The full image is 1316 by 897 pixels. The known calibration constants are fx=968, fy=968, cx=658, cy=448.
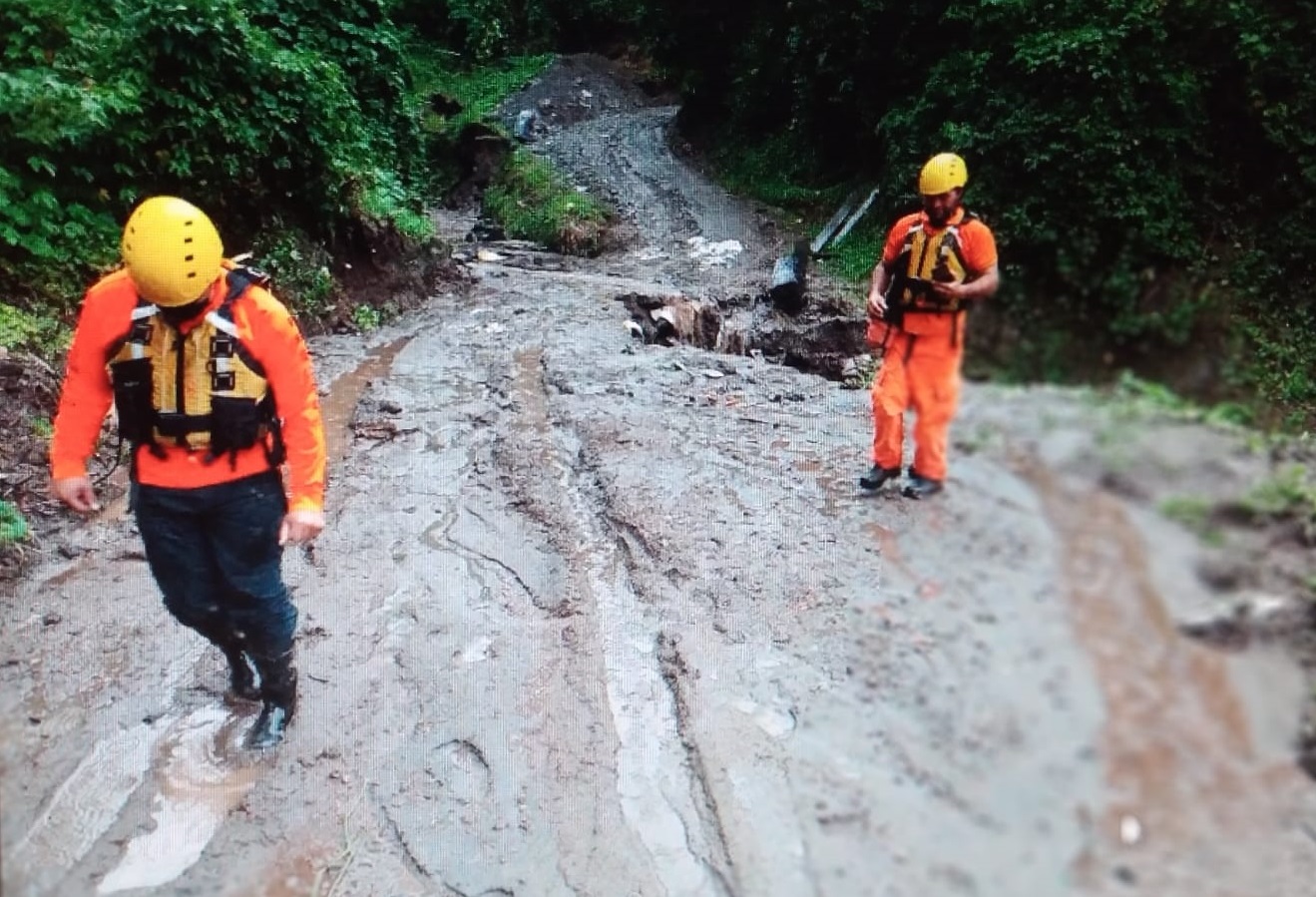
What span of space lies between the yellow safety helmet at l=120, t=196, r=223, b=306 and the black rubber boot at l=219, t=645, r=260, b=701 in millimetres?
1454

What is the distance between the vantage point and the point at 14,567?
4.16m

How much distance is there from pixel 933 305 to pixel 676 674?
97.3 inches

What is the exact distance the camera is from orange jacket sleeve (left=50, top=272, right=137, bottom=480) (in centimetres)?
256

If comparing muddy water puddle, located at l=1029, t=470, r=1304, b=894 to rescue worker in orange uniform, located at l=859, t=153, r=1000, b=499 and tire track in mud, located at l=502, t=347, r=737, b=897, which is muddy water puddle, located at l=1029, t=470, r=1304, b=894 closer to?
rescue worker in orange uniform, located at l=859, t=153, r=1000, b=499

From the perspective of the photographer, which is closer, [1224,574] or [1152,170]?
[1224,574]

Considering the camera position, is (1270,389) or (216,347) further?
(216,347)

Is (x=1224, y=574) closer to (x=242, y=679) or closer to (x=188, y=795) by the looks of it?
(x=188, y=795)

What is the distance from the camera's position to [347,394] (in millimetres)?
6910

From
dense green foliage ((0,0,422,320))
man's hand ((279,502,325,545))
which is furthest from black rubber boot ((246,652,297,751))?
dense green foliage ((0,0,422,320))

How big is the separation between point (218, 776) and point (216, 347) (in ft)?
4.64

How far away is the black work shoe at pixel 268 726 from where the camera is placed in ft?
10.5

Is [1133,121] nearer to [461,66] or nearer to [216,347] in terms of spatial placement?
[216,347]

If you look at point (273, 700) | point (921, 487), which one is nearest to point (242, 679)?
point (273, 700)

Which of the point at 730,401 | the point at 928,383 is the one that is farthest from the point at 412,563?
the point at 928,383
